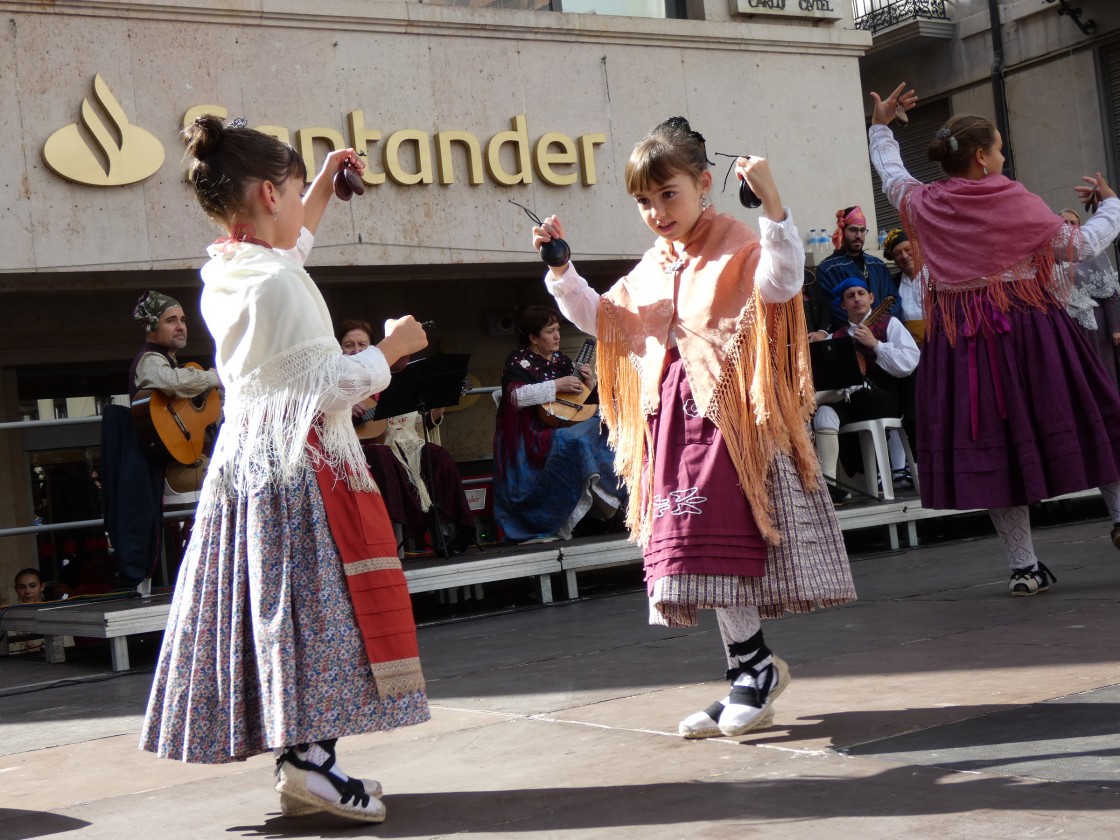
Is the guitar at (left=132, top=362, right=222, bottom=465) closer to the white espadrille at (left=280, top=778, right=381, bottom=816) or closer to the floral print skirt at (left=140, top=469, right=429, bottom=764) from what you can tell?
the floral print skirt at (left=140, top=469, right=429, bottom=764)

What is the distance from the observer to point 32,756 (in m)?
4.26

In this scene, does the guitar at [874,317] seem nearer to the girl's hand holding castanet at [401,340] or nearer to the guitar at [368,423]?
the guitar at [368,423]

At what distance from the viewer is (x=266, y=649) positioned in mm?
2928

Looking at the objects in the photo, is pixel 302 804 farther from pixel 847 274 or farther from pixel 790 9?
pixel 790 9

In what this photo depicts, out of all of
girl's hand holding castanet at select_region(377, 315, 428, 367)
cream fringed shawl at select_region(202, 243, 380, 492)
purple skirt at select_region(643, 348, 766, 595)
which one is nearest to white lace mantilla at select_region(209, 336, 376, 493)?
cream fringed shawl at select_region(202, 243, 380, 492)

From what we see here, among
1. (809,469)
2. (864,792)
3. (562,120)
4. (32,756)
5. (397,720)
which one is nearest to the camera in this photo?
Result: (864,792)

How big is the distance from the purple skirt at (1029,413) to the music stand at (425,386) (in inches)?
108

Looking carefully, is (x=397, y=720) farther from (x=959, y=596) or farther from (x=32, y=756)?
(x=959, y=596)

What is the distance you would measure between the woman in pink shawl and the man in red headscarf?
3443 millimetres

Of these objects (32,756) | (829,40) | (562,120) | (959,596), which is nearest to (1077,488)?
(959,596)

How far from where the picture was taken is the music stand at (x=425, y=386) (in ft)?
23.0

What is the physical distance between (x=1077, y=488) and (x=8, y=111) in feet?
21.7

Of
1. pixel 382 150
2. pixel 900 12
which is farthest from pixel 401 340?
pixel 900 12

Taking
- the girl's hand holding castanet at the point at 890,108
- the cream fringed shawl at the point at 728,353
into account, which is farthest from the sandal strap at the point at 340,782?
the girl's hand holding castanet at the point at 890,108
